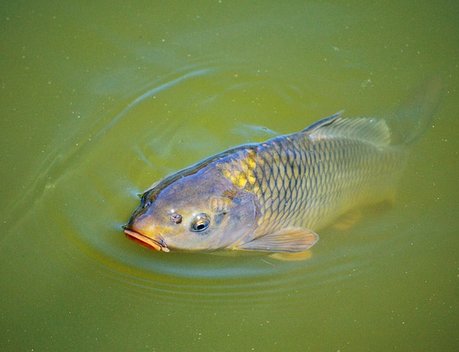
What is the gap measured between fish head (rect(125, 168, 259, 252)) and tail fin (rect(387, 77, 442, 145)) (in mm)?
1347

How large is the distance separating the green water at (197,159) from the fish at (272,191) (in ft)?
0.71

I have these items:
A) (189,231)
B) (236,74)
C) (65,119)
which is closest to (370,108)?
(236,74)

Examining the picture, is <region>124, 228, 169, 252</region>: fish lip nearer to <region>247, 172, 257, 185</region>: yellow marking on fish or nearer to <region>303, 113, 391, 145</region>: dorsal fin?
<region>247, 172, 257, 185</region>: yellow marking on fish

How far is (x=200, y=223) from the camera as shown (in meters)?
2.47

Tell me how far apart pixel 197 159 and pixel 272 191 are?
2.17ft

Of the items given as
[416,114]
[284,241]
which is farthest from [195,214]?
[416,114]

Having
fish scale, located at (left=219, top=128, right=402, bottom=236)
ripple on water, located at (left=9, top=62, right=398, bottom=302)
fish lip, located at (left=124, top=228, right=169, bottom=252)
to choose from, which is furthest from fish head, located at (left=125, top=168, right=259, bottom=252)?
ripple on water, located at (left=9, top=62, right=398, bottom=302)

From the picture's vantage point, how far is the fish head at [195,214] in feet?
7.77

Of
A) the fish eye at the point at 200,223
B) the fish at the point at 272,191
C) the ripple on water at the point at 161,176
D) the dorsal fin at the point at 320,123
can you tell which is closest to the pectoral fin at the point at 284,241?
the fish at the point at 272,191

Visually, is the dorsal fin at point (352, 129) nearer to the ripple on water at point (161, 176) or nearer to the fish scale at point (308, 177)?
the fish scale at point (308, 177)

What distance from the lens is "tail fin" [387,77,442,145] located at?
11.1ft

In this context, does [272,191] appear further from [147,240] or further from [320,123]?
[147,240]

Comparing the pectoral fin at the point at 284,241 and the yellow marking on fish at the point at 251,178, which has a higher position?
the yellow marking on fish at the point at 251,178

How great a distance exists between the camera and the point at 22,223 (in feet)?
9.29
